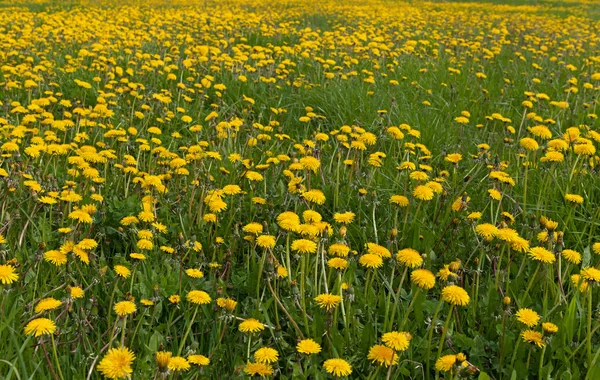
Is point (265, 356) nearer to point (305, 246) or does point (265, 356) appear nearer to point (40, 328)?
point (305, 246)

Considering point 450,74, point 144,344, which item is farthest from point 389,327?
point 450,74

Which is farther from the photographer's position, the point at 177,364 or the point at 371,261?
the point at 371,261

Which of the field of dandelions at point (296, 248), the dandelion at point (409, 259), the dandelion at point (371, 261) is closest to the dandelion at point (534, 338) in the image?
the field of dandelions at point (296, 248)

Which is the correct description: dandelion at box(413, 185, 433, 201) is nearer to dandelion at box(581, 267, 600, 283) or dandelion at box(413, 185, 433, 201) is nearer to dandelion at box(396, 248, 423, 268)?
dandelion at box(396, 248, 423, 268)

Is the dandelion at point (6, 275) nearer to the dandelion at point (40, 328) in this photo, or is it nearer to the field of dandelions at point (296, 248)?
the field of dandelions at point (296, 248)

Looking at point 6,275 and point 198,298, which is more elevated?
point 6,275

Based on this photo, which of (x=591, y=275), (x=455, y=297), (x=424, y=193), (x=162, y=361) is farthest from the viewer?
(x=424, y=193)

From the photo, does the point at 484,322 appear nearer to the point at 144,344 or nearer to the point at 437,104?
the point at 144,344

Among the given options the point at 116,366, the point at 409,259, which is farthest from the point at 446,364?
the point at 116,366

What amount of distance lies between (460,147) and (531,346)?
2.12 metres

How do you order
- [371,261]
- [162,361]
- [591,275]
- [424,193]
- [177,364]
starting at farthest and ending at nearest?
[424,193]
[371,261]
[591,275]
[177,364]
[162,361]

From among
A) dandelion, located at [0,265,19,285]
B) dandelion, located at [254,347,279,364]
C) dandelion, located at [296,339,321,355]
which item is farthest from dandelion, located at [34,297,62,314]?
dandelion, located at [296,339,321,355]

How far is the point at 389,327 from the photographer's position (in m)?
1.86

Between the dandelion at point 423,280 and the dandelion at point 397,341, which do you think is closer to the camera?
the dandelion at point 397,341
